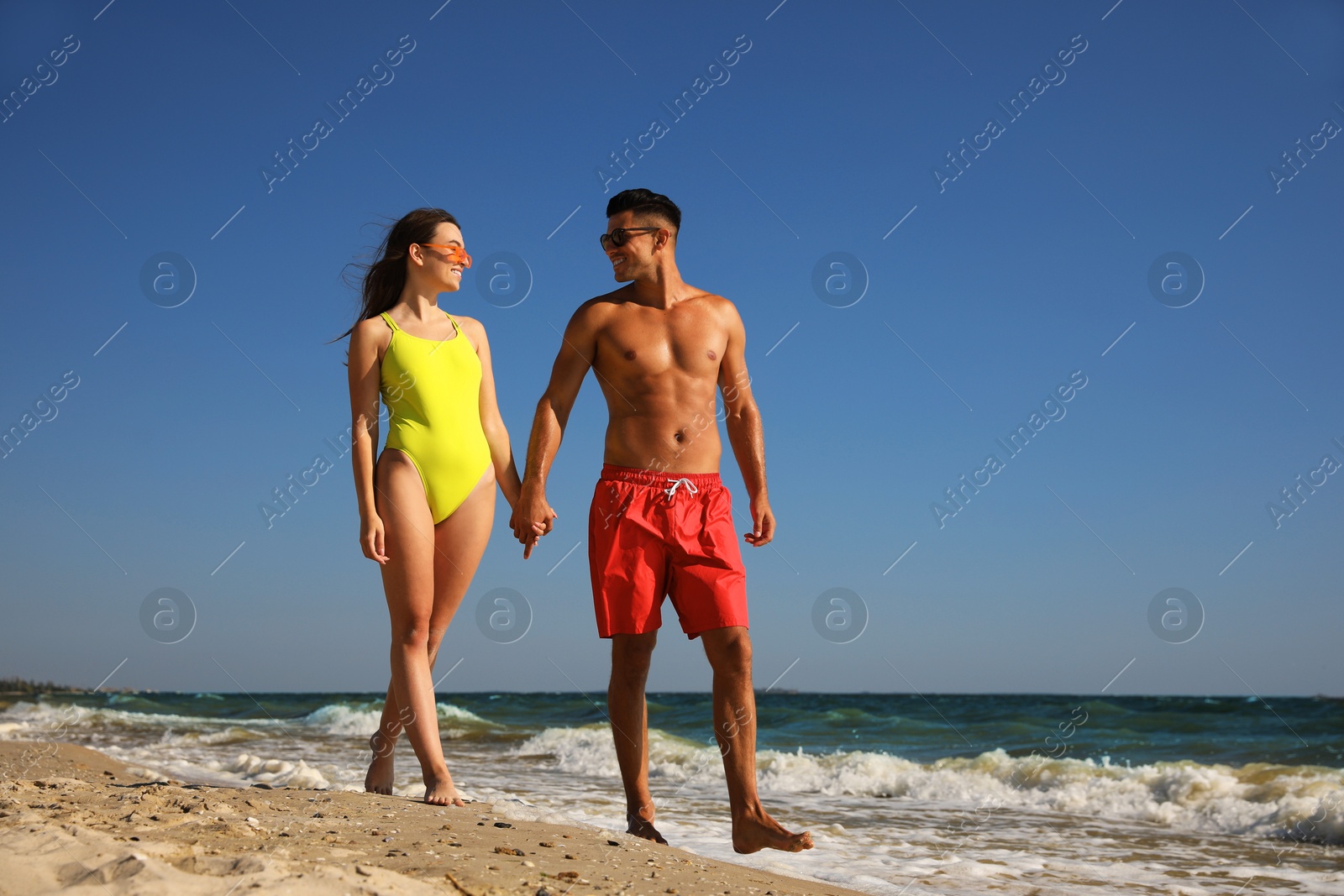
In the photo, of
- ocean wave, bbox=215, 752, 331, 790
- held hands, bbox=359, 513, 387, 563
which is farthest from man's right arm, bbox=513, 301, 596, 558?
ocean wave, bbox=215, 752, 331, 790

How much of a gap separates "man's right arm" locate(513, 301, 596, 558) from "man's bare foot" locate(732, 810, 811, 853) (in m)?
1.27

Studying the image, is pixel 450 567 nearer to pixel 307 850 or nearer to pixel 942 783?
pixel 307 850

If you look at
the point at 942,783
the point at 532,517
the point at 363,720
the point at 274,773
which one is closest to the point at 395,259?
the point at 532,517

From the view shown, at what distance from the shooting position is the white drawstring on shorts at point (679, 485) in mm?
3756

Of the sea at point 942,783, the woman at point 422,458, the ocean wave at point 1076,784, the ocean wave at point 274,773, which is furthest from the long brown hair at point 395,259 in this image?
the ocean wave at point 1076,784

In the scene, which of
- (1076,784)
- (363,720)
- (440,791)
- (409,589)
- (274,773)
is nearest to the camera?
(440,791)

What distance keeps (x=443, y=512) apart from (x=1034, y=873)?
10.5 feet

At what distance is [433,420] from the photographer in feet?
13.0

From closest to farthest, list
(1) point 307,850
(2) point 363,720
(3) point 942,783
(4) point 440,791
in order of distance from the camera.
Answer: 1. (1) point 307,850
2. (4) point 440,791
3. (3) point 942,783
4. (2) point 363,720

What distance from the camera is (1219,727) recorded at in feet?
46.9

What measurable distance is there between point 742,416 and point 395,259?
1.62 metres

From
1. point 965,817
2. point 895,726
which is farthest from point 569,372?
point 895,726

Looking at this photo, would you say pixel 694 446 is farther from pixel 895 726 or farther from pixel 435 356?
pixel 895 726

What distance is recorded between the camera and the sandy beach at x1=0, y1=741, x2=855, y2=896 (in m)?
2.27
